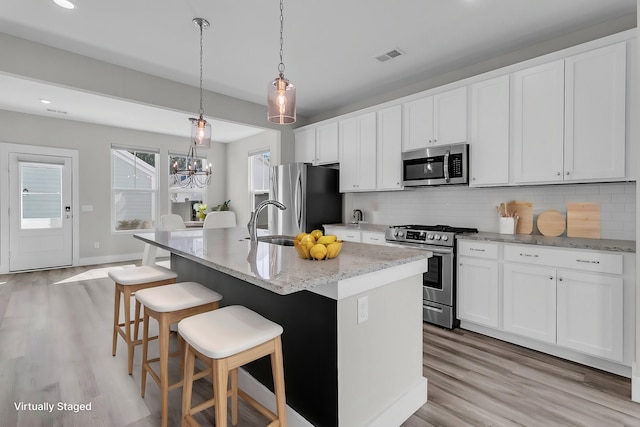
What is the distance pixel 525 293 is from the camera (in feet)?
8.79

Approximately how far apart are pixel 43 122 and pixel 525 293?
760 cm

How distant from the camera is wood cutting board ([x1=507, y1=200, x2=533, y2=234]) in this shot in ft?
10.3

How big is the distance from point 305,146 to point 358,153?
1.15 m

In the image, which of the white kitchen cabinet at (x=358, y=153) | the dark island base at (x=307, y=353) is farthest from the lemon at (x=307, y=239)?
Answer: the white kitchen cabinet at (x=358, y=153)

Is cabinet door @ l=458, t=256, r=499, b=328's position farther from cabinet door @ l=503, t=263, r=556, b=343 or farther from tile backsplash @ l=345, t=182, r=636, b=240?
tile backsplash @ l=345, t=182, r=636, b=240

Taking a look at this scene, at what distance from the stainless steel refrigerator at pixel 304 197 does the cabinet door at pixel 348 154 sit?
255 mm

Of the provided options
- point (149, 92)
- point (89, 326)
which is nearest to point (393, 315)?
point (89, 326)

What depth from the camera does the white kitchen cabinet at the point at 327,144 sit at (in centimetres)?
472

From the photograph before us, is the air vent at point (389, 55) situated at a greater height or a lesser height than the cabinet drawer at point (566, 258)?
greater

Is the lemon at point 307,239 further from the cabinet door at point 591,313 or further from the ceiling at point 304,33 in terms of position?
the cabinet door at point 591,313

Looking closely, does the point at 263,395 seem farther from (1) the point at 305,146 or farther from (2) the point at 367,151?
(1) the point at 305,146

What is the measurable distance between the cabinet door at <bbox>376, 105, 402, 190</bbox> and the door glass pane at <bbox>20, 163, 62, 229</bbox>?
578cm

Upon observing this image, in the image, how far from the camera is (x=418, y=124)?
12.1ft

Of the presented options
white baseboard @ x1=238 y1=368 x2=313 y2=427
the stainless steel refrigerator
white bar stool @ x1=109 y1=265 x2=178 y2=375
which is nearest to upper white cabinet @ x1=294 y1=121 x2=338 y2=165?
the stainless steel refrigerator
